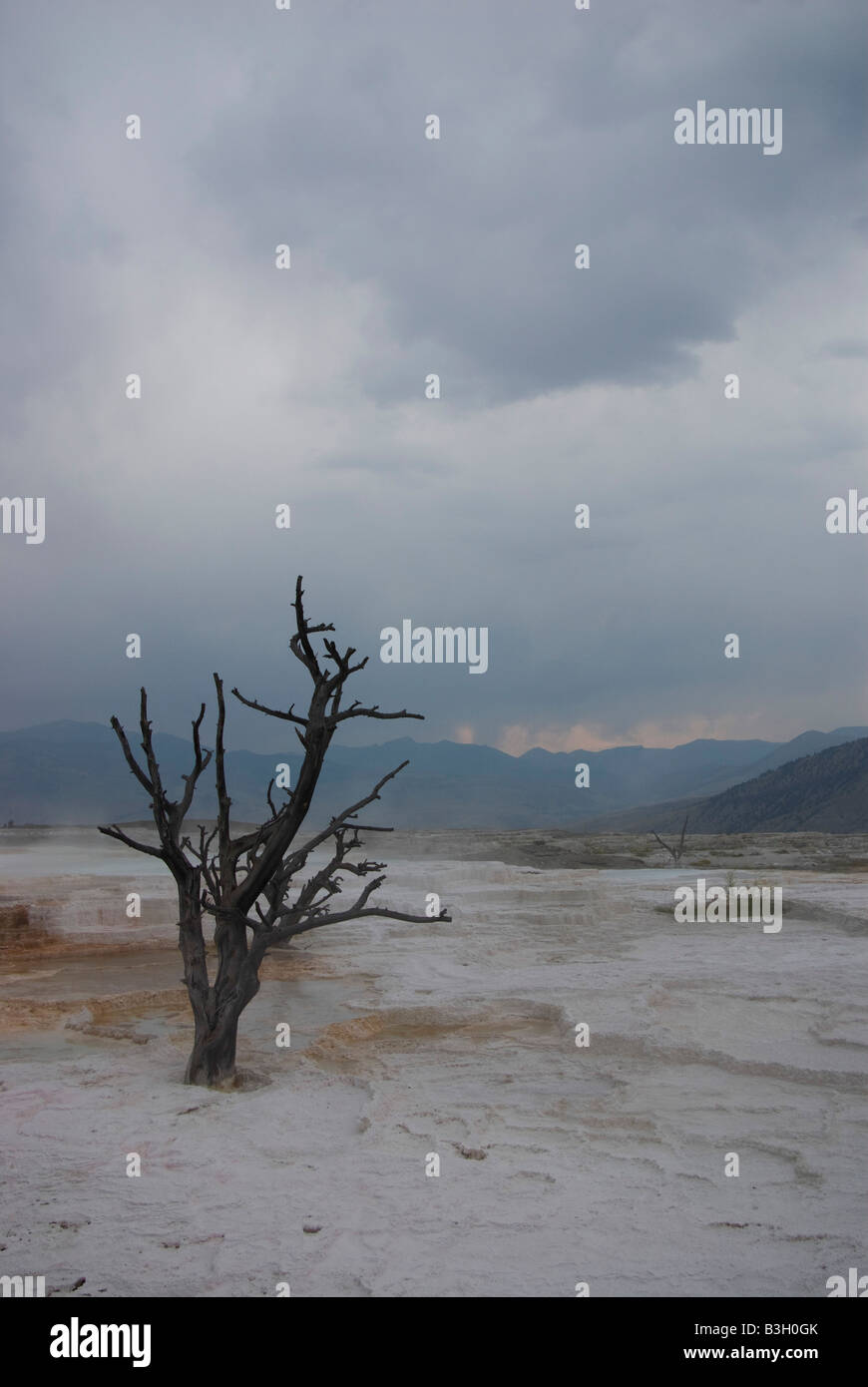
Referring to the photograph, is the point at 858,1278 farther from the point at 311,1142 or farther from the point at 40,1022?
the point at 40,1022

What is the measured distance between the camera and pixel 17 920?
1755cm

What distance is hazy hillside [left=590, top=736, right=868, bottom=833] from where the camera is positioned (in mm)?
89688

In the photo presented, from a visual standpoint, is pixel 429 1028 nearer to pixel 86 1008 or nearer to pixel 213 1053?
pixel 213 1053

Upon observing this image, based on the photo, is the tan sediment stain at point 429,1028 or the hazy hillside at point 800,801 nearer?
the tan sediment stain at point 429,1028

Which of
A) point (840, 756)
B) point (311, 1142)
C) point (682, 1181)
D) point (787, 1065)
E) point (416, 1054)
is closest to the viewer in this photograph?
point (682, 1181)

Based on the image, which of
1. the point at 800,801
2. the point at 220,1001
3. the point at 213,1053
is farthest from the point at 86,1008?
the point at 800,801

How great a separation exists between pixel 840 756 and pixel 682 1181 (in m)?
106

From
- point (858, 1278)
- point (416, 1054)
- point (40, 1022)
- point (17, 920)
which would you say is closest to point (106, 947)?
point (17, 920)

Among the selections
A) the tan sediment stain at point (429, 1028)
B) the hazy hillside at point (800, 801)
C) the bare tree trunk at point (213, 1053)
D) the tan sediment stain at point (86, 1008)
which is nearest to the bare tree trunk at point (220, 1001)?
the bare tree trunk at point (213, 1053)

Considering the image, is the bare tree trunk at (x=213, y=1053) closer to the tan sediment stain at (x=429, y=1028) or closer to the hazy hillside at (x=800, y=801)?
the tan sediment stain at (x=429, y=1028)

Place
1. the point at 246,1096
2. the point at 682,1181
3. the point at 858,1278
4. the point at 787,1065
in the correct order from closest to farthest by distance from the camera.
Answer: the point at 858,1278 < the point at 682,1181 < the point at 246,1096 < the point at 787,1065

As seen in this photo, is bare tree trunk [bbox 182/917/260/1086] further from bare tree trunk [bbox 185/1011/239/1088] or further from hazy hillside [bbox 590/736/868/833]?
hazy hillside [bbox 590/736/868/833]

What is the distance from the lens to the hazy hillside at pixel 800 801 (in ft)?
294

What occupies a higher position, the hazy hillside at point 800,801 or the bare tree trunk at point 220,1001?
the bare tree trunk at point 220,1001
